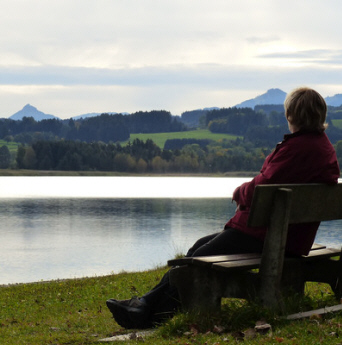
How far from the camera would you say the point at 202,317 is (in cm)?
616

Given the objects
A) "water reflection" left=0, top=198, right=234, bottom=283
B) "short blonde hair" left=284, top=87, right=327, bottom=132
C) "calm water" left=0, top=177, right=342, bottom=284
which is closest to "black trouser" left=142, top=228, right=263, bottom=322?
"short blonde hair" left=284, top=87, right=327, bottom=132

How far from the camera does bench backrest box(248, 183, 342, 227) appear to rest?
5703 millimetres

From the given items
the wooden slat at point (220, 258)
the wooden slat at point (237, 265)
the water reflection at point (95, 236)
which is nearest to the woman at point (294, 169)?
the wooden slat at point (220, 258)

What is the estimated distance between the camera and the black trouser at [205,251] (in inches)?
250

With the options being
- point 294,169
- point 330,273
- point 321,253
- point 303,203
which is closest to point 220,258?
point 303,203

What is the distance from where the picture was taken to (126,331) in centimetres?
703

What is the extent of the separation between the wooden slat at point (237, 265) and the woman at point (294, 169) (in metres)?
0.37

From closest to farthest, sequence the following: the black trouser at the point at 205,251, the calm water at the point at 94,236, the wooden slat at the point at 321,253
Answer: the black trouser at the point at 205,251 < the wooden slat at the point at 321,253 < the calm water at the point at 94,236

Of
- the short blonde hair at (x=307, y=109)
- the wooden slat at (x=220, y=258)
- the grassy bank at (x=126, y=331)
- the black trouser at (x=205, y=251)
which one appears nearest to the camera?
the grassy bank at (x=126, y=331)

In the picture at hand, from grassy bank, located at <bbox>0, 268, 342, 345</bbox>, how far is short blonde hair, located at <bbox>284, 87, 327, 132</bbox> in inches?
69.5

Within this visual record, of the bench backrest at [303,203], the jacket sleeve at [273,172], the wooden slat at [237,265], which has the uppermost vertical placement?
the jacket sleeve at [273,172]

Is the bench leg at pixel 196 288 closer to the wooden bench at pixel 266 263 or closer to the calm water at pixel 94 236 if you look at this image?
the wooden bench at pixel 266 263

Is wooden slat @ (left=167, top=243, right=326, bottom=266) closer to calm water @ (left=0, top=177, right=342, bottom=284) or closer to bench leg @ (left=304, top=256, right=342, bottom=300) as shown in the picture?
bench leg @ (left=304, top=256, right=342, bottom=300)

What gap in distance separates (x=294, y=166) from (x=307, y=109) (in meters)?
0.56
